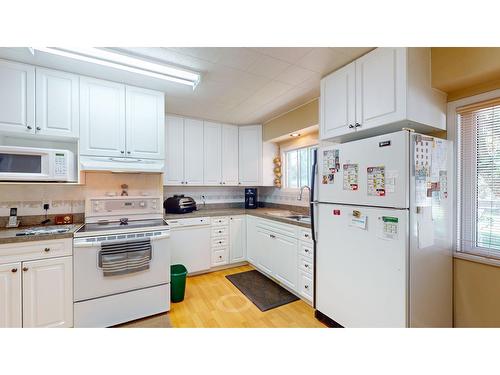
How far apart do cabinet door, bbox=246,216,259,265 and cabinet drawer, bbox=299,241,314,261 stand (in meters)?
0.91

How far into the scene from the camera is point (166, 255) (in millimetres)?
2213

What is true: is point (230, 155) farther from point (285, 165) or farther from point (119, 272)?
point (119, 272)

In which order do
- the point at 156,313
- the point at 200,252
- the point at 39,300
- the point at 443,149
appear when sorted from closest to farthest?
the point at 443,149, the point at 39,300, the point at 156,313, the point at 200,252

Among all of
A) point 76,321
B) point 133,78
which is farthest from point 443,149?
point 76,321

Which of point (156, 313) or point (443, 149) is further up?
point (443, 149)

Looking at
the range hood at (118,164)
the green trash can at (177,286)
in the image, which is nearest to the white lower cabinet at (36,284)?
the range hood at (118,164)

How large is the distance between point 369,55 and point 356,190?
3.45 feet

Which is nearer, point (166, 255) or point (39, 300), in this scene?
point (39, 300)

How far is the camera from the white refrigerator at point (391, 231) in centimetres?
144

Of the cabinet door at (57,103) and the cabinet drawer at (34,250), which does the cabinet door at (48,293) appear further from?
the cabinet door at (57,103)

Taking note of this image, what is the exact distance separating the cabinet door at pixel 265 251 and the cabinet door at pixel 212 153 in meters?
1.12

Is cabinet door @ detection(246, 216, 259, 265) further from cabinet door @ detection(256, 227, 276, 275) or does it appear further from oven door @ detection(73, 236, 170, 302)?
oven door @ detection(73, 236, 170, 302)
